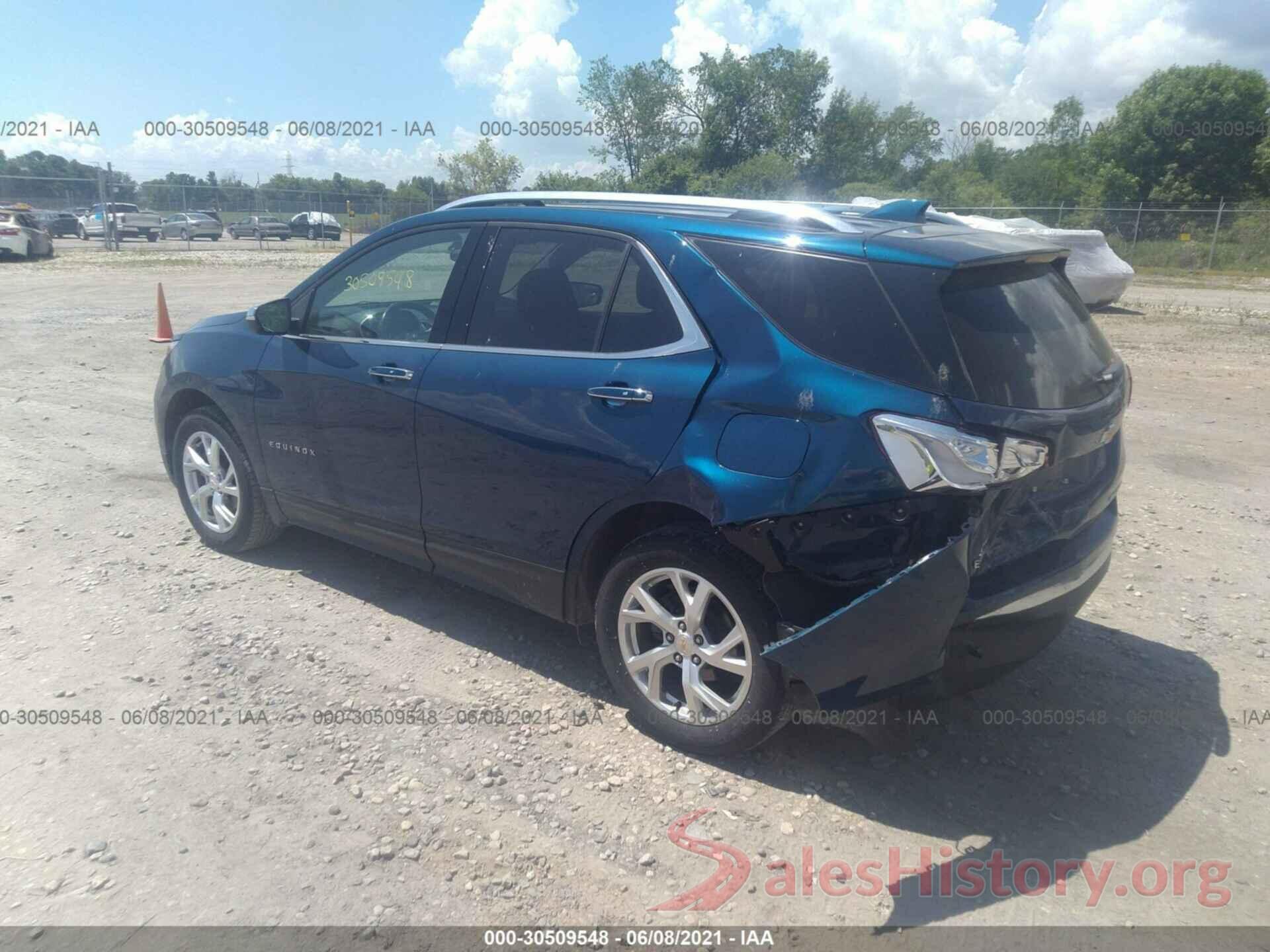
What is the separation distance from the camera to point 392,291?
188 inches

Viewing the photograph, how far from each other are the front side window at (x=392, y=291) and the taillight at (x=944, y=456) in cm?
220

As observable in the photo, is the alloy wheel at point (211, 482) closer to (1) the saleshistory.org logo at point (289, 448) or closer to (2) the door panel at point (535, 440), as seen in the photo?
(1) the saleshistory.org logo at point (289, 448)

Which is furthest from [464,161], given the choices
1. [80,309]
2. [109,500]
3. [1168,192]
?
[109,500]

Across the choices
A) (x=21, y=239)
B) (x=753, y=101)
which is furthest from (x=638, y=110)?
(x=21, y=239)

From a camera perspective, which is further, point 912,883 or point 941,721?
point 941,721

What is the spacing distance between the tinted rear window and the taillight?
149 mm

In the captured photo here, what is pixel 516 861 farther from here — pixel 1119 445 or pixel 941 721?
pixel 1119 445

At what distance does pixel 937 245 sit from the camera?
324 cm

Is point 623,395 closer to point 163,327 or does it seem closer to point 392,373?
point 392,373

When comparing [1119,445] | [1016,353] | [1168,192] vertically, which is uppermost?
[1168,192]

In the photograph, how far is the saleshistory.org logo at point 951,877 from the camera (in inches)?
114

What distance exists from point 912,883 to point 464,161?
63238 millimetres

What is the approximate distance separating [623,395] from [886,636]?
1240mm

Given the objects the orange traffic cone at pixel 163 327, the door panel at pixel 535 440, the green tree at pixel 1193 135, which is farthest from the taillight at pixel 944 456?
the green tree at pixel 1193 135
